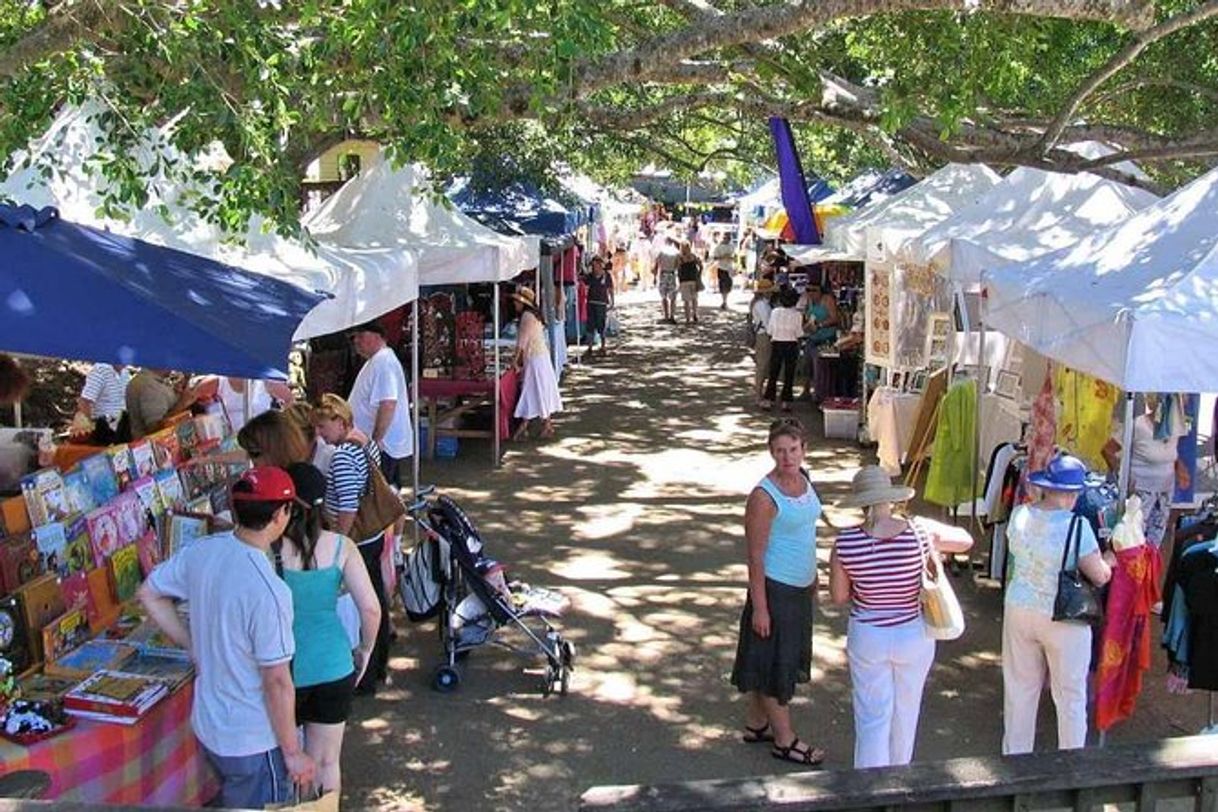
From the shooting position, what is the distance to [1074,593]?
5.16 meters

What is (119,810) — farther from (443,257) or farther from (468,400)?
(468,400)

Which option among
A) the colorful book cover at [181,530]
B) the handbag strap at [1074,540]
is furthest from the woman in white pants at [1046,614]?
the colorful book cover at [181,530]

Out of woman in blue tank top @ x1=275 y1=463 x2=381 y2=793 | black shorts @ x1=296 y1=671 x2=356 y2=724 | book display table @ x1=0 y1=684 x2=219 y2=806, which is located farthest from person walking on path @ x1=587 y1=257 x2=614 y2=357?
black shorts @ x1=296 y1=671 x2=356 y2=724

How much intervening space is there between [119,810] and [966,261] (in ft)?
25.7

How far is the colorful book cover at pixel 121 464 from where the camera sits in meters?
5.57

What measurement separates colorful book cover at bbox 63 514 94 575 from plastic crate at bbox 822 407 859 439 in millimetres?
9543

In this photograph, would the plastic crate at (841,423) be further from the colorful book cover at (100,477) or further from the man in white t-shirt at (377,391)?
the colorful book cover at (100,477)

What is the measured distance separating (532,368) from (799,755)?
758 cm

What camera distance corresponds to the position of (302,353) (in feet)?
44.1

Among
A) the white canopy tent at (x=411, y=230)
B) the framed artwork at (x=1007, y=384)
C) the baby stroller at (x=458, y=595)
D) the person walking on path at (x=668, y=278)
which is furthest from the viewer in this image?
the person walking on path at (x=668, y=278)

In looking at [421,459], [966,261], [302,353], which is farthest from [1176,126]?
[302,353]

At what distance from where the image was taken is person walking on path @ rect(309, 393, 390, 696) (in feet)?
19.1

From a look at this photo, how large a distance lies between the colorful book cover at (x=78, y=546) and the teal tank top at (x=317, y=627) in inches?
49.3

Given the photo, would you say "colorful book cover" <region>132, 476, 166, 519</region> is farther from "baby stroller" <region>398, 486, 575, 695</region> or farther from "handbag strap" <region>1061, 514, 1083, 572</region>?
"handbag strap" <region>1061, 514, 1083, 572</region>
